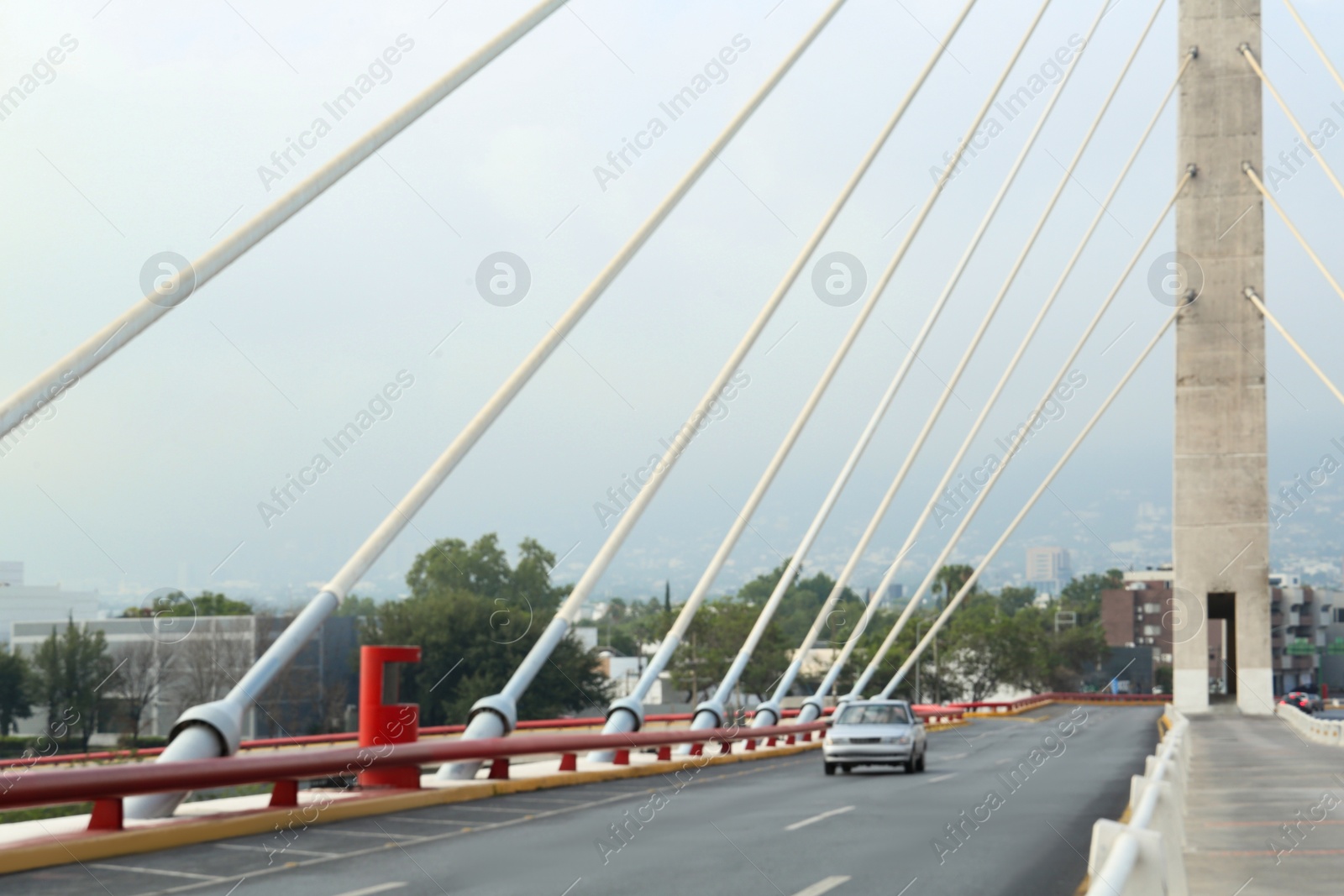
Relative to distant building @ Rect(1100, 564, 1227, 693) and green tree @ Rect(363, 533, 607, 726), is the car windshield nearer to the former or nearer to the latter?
green tree @ Rect(363, 533, 607, 726)

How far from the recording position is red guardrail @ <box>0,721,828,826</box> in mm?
10391

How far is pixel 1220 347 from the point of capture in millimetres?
55156

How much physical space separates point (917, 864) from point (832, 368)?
2103 cm

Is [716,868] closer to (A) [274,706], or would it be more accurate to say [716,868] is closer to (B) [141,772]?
(B) [141,772]

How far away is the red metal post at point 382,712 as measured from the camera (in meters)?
17.1

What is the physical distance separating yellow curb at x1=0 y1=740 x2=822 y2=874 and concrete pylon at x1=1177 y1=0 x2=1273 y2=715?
134 ft

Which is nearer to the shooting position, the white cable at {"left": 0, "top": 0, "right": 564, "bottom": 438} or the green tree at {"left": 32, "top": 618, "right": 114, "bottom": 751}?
the white cable at {"left": 0, "top": 0, "right": 564, "bottom": 438}

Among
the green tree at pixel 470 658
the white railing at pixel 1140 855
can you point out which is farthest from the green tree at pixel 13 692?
the white railing at pixel 1140 855

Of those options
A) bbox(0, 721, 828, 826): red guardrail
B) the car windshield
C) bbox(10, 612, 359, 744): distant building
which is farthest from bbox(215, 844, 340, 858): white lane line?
bbox(10, 612, 359, 744): distant building

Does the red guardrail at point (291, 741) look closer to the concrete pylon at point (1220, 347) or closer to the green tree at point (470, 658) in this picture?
the concrete pylon at point (1220, 347)

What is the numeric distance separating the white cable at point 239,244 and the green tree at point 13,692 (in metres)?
54.0

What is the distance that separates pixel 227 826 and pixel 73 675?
6054 cm

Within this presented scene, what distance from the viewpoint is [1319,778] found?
22.4 m

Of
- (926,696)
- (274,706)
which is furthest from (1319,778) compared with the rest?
(926,696)
